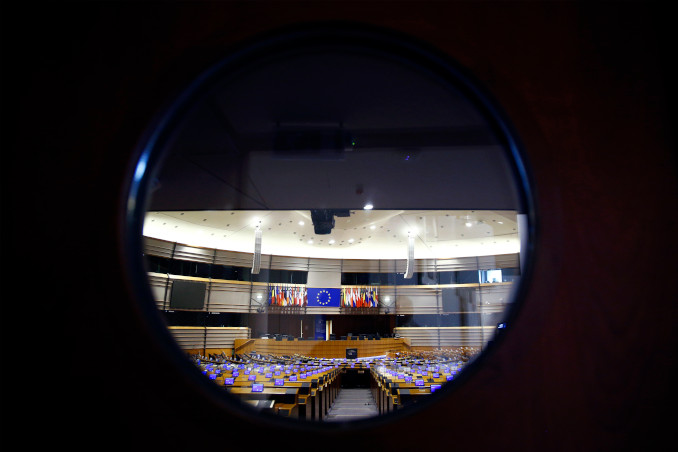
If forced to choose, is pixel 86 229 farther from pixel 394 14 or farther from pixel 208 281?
pixel 208 281

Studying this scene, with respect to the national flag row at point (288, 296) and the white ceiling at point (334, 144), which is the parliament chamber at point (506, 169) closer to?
the white ceiling at point (334, 144)

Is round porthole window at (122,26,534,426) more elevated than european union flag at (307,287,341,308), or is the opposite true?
round porthole window at (122,26,534,426)

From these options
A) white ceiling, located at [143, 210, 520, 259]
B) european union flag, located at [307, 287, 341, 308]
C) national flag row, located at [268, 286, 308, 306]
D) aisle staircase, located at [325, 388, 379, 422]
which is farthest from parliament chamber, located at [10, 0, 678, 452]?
european union flag, located at [307, 287, 341, 308]

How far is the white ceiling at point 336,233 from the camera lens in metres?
7.17

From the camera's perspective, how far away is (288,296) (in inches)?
424

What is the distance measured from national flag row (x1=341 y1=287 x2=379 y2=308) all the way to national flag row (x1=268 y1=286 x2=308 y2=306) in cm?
130

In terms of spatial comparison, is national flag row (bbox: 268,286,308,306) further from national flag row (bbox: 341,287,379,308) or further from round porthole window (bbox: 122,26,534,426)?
round porthole window (bbox: 122,26,534,426)

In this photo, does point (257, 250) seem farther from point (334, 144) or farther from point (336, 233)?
point (334, 144)

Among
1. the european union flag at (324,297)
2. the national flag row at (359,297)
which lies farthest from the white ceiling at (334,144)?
the national flag row at (359,297)

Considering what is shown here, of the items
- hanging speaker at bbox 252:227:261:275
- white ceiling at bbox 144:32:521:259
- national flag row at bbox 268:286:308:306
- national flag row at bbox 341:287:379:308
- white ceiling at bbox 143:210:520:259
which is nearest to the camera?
white ceiling at bbox 144:32:521:259

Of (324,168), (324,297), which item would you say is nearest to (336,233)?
(324,297)

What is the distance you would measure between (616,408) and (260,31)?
76 centimetres

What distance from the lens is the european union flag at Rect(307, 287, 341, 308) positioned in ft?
36.6

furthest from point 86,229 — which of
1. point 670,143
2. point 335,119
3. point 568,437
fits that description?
point 335,119
